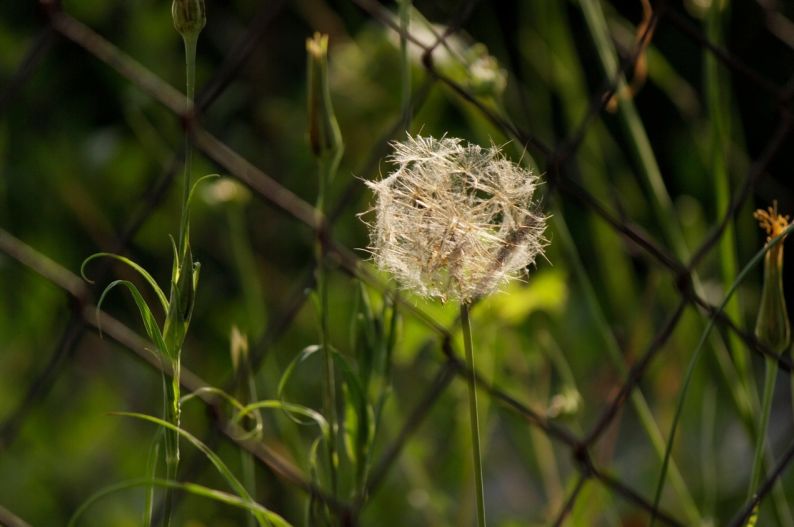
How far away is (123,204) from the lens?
123 cm

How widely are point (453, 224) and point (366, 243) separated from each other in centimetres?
71

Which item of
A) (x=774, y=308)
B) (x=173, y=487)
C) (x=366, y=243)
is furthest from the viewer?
(x=366, y=243)

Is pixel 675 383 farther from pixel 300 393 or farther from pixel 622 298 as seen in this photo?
pixel 300 393

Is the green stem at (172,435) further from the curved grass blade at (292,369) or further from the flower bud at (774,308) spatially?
the flower bud at (774,308)

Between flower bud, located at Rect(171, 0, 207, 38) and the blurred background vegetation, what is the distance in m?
0.24

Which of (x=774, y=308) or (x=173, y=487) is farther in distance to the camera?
(x=774, y=308)

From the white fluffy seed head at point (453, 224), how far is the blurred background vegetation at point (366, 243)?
0.19m

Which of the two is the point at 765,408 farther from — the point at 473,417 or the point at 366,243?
the point at 366,243

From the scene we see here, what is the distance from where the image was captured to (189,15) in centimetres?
35

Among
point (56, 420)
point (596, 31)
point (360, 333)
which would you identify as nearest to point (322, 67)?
point (360, 333)

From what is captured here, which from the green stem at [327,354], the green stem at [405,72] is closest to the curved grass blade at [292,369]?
the green stem at [327,354]

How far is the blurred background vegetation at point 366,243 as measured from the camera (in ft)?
2.43

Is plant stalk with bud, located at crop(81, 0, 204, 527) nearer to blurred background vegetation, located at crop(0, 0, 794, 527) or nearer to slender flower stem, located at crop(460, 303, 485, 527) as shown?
slender flower stem, located at crop(460, 303, 485, 527)

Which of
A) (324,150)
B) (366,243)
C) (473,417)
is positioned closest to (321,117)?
(324,150)
